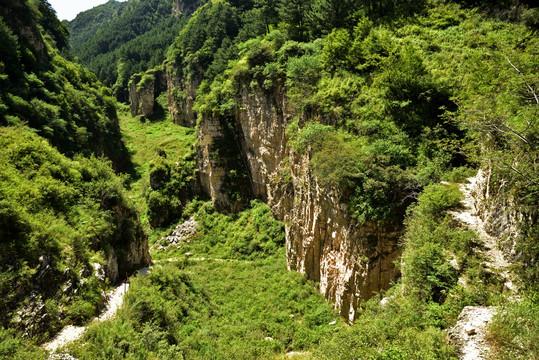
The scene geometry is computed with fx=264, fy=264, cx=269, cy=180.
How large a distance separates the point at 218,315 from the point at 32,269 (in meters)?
Result: 13.2

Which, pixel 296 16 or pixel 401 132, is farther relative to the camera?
pixel 296 16

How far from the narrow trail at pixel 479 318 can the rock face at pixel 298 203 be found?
5.28 meters

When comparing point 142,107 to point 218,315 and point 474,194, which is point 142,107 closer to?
point 218,315

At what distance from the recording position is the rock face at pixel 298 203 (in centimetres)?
1544

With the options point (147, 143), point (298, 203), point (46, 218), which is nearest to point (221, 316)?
point (298, 203)

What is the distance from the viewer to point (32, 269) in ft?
45.5

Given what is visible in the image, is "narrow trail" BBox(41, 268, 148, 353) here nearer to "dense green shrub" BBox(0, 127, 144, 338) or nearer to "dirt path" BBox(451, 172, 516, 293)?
"dense green shrub" BBox(0, 127, 144, 338)

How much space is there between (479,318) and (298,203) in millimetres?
17493

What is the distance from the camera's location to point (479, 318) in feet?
24.2

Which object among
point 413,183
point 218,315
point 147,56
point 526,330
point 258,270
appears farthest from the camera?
point 147,56

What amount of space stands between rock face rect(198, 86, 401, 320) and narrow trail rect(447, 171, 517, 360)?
528cm

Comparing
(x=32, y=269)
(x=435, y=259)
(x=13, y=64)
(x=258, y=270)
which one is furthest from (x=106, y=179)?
(x=435, y=259)

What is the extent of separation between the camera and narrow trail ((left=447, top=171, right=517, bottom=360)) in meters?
6.79

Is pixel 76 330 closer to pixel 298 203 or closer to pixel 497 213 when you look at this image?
pixel 298 203
